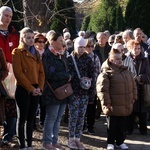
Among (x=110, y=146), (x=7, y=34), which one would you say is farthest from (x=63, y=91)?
(x=110, y=146)

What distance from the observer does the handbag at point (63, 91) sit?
6.34 m

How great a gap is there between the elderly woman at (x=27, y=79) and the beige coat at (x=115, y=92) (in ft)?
3.86

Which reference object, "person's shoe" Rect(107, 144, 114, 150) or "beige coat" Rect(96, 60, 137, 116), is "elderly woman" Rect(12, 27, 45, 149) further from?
"person's shoe" Rect(107, 144, 114, 150)

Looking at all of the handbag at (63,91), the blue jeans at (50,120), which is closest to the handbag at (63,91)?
the handbag at (63,91)

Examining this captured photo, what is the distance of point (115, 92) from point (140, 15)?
18328 mm

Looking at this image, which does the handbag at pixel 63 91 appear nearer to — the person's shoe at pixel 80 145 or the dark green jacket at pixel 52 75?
the dark green jacket at pixel 52 75

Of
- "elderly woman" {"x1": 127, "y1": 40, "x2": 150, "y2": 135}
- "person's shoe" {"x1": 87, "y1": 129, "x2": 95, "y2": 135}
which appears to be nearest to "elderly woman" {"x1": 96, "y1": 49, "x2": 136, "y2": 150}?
"elderly woman" {"x1": 127, "y1": 40, "x2": 150, "y2": 135}

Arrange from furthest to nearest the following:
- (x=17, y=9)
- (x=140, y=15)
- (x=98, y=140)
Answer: (x=140, y=15), (x=17, y=9), (x=98, y=140)

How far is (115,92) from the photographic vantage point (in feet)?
22.3

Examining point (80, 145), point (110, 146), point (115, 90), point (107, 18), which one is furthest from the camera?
point (107, 18)

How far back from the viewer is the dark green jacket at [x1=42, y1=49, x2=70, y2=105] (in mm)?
6324

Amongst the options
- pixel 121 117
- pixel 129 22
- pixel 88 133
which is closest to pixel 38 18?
pixel 88 133

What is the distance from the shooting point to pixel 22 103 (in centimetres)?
588

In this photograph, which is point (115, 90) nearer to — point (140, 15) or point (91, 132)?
point (91, 132)
